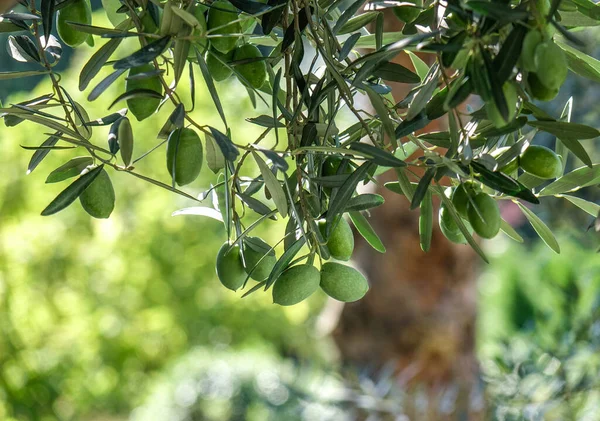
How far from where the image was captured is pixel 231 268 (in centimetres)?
46

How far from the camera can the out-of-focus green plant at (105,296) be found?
392cm

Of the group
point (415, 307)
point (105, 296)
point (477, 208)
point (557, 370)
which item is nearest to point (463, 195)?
point (477, 208)

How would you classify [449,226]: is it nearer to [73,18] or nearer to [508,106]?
[508,106]

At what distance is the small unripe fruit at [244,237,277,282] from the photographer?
46cm

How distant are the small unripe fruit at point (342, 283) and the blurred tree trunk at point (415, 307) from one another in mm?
1532

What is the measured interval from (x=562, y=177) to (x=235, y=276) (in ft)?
0.67

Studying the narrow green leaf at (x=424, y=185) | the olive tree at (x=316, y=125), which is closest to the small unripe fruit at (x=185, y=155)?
the olive tree at (x=316, y=125)

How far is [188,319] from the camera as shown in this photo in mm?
5461

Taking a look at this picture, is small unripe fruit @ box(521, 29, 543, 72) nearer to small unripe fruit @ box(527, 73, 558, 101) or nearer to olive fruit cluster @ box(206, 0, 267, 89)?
small unripe fruit @ box(527, 73, 558, 101)

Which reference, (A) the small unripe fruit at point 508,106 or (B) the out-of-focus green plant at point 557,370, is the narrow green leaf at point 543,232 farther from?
(B) the out-of-focus green plant at point 557,370

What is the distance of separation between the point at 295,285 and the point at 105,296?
455 cm

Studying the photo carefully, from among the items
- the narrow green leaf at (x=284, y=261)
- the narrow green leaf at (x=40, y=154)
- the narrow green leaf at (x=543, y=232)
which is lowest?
the narrow green leaf at (x=543, y=232)

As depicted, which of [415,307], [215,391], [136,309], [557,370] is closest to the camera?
[557,370]

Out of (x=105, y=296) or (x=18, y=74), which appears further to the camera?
(x=105, y=296)
